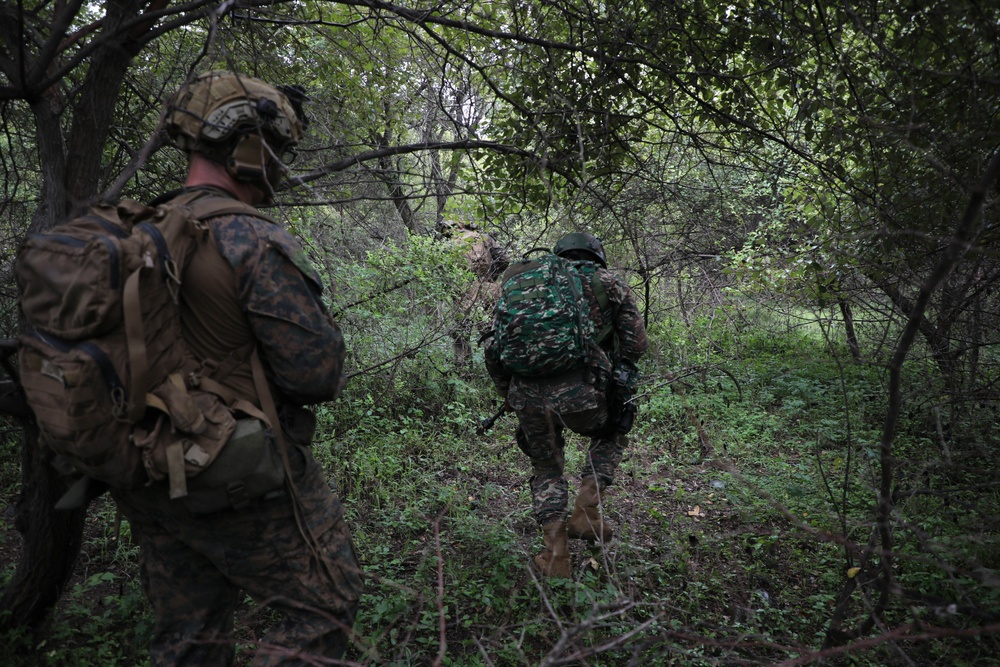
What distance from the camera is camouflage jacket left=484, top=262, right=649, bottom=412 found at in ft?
12.5

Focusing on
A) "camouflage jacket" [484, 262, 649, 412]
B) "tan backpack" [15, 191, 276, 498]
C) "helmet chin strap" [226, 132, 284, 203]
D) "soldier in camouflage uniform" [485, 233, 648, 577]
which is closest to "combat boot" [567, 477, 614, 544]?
"soldier in camouflage uniform" [485, 233, 648, 577]

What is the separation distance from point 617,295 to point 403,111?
2165 millimetres

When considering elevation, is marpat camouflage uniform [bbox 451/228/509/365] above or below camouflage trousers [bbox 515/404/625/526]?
above

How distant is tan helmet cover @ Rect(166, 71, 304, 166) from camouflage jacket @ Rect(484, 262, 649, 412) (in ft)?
6.79

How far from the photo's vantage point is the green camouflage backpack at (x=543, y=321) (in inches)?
143

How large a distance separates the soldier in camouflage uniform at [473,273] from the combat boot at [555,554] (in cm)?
236

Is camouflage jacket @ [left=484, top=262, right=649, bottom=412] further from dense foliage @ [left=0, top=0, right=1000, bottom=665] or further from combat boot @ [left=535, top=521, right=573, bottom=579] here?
combat boot @ [left=535, top=521, right=573, bottom=579]

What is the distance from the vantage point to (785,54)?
10.2ft

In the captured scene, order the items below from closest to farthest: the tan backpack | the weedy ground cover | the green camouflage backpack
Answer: the tan backpack, the weedy ground cover, the green camouflage backpack

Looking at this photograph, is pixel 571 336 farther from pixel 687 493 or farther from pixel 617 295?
pixel 687 493

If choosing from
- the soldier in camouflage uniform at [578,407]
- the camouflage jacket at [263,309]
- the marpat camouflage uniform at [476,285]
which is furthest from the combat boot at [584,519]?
the camouflage jacket at [263,309]

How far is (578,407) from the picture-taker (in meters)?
3.78

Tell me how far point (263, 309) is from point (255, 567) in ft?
2.72

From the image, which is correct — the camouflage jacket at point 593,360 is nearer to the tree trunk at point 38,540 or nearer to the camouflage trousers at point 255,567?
the camouflage trousers at point 255,567
